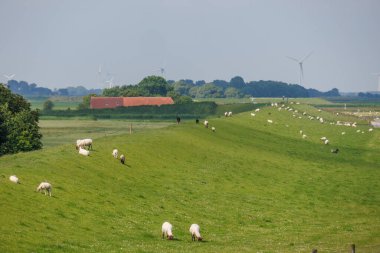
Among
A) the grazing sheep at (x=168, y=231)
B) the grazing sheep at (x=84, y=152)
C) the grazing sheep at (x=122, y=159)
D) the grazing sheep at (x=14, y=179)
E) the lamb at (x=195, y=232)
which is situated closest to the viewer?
the grazing sheep at (x=168, y=231)

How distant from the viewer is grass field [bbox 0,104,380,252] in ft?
162

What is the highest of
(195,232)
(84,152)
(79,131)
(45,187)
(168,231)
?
(84,152)

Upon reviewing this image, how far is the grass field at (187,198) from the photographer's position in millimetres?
49312

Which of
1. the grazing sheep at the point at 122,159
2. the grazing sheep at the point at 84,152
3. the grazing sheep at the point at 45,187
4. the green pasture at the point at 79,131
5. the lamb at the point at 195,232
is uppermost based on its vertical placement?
the grazing sheep at the point at 84,152

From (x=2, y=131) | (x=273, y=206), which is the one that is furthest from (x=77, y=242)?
(x=2, y=131)

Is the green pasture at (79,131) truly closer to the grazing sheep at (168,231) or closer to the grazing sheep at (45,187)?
the grazing sheep at (45,187)

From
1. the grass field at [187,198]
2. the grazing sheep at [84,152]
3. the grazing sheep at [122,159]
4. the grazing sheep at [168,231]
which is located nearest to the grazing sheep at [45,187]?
the grass field at [187,198]

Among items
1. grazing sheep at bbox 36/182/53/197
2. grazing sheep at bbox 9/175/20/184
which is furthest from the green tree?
grazing sheep at bbox 36/182/53/197

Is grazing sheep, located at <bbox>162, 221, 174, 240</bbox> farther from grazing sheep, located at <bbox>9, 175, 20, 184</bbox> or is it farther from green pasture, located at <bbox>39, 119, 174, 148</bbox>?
green pasture, located at <bbox>39, 119, 174, 148</bbox>

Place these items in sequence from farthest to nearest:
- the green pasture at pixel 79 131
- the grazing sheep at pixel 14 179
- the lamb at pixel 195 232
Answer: the green pasture at pixel 79 131 → the grazing sheep at pixel 14 179 → the lamb at pixel 195 232

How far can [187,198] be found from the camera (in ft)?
231

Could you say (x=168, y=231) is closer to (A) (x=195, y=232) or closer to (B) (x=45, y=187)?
(A) (x=195, y=232)

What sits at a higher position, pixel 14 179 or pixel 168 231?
pixel 14 179

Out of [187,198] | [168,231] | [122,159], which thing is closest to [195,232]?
[168,231]
